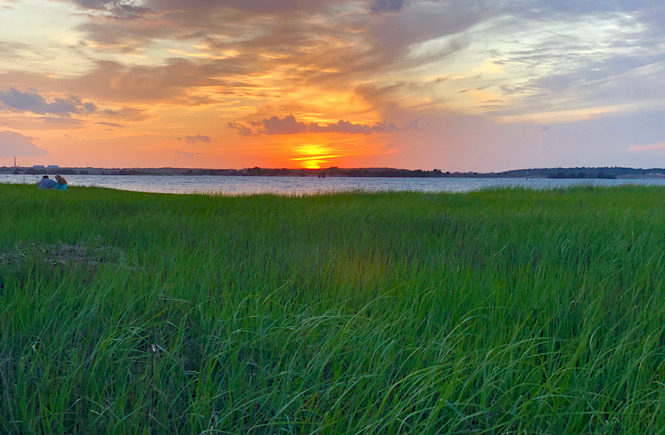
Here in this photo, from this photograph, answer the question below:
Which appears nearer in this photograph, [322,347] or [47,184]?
[322,347]

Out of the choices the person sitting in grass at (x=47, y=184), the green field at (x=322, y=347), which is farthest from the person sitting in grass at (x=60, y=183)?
the green field at (x=322, y=347)

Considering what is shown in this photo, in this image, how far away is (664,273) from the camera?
427 cm

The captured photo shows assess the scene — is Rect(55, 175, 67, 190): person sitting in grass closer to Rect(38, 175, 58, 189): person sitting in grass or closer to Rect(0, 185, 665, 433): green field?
Rect(38, 175, 58, 189): person sitting in grass

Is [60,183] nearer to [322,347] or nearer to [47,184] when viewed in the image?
[47,184]

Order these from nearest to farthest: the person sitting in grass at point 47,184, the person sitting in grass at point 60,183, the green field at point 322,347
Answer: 1. the green field at point 322,347
2. the person sitting in grass at point 47,184
3. the person sitting in grass at point 60,183

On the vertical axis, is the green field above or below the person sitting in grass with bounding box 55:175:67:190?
below

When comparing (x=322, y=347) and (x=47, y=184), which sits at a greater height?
(x=47, y=184)

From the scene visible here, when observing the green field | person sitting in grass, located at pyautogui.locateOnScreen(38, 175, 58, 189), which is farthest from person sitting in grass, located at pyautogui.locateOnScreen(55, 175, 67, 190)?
the green field

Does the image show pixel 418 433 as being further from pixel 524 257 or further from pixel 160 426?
pixel 524 257

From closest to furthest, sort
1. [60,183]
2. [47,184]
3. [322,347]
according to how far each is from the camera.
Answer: [322,347] → [47,184] → [60,183]

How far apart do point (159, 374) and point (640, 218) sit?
30.4 feet

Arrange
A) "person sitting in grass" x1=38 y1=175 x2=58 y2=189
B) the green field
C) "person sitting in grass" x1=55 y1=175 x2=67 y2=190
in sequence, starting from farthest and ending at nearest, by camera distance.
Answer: "person sitting in grass" x1=55 y1=175 x2=67 y2=190 → "person sitting in grass" x1=38 y1=175 x2=58 y2=189 → the green field

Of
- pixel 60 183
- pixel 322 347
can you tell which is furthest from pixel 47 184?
pixel 322 347

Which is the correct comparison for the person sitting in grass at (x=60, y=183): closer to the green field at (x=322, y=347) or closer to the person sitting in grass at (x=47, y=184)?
the person sitting in grass at (x=47, y=184)
